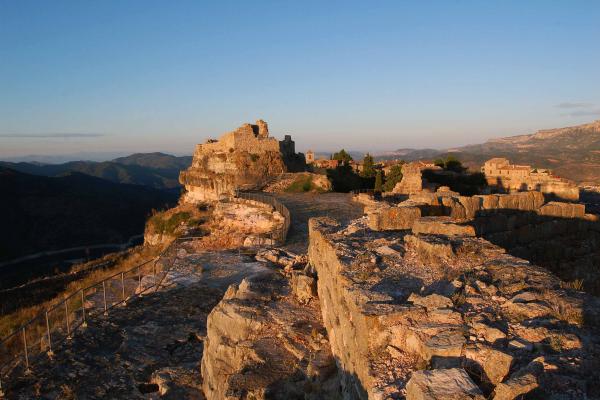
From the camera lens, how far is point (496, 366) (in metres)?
2.88

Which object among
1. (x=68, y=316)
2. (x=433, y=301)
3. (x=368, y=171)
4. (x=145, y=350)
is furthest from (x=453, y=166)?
(x=433, y=301)

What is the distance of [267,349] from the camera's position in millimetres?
5582

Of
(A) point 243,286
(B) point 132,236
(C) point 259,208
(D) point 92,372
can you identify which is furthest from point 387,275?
(B) point 132,236

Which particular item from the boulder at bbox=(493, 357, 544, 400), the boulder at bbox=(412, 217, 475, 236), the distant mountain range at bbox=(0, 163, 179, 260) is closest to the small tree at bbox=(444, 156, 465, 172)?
the distant mountain range at bbox=(0, 163, 179, 260)

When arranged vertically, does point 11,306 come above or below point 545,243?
below

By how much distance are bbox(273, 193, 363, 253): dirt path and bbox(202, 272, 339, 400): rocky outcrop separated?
5635mm

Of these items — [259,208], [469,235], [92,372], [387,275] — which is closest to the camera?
[387,275]

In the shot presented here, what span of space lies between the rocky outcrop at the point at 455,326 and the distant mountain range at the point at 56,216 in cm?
5169

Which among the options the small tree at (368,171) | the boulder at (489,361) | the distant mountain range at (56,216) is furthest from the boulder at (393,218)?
the distant mountain range at (56,216)

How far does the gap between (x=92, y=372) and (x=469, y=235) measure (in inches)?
260

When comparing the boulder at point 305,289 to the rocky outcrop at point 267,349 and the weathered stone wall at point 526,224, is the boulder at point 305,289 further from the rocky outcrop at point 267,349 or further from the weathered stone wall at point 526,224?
the weathered stone wall at point 526,224

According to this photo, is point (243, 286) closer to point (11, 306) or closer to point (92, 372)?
point (92, 372)

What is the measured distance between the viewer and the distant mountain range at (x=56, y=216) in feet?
177

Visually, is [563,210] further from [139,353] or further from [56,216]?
[56,216]
